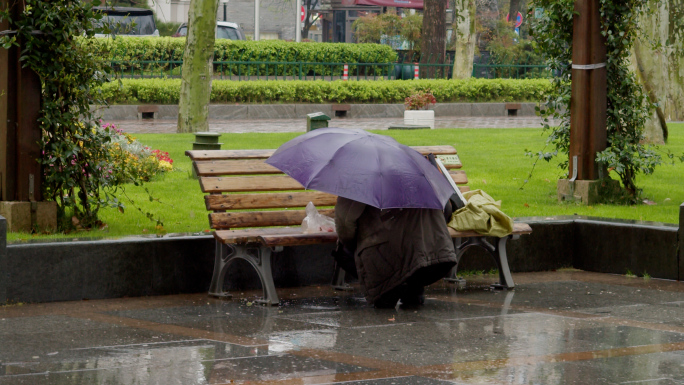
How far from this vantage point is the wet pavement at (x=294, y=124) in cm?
2098

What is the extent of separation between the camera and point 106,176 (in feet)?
27.7

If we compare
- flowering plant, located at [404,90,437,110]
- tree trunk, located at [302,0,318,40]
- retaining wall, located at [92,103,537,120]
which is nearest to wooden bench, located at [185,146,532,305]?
flowering plant, located at [404,90,437,110]

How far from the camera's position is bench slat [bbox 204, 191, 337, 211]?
7.36 meters

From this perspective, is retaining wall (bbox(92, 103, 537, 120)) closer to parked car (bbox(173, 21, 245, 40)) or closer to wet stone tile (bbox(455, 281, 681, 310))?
parked car (bbox(173, 21, 245, 40))

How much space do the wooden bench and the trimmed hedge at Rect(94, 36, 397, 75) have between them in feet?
56.5

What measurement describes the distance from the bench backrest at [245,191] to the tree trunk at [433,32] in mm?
26634

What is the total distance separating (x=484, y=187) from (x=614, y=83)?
1921 mm

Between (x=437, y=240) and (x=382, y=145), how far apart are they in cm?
74

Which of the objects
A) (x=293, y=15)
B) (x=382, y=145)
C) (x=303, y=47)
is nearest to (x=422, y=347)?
(x=382, y=145)

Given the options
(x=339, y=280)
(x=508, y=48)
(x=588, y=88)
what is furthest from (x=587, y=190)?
(x=508, y=48)

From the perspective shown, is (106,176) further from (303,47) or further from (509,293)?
(303,47)

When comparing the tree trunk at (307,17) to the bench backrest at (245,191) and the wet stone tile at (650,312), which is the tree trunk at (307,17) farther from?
the wet stone tile at (650,312)

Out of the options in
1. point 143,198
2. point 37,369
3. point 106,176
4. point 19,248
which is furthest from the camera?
point 143,198

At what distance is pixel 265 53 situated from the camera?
29344 mm
